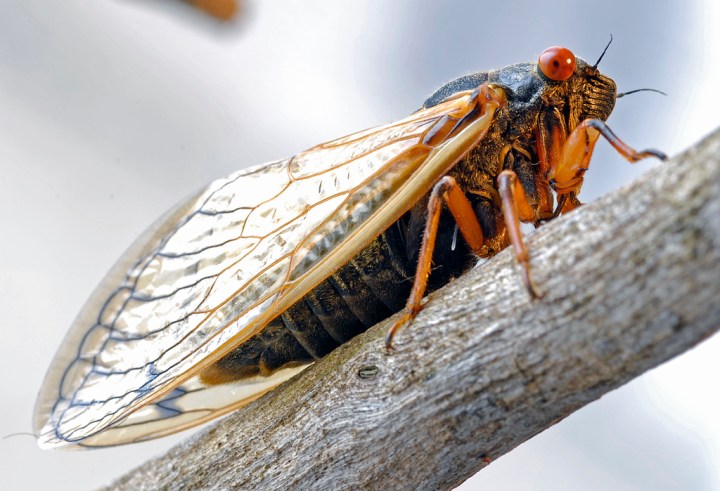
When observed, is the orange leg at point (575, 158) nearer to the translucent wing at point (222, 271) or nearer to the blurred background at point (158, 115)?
the translucent wing at point (222, 271)

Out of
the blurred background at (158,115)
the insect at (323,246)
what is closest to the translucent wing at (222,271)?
the insect at (323,246)

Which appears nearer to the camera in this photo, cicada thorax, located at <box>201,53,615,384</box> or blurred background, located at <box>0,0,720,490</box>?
cicada thorax, located at <box>201,53,615,384</box>

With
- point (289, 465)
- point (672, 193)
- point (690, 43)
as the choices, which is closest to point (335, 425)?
point (289, 465)

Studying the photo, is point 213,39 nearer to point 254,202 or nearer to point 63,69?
point 63,69

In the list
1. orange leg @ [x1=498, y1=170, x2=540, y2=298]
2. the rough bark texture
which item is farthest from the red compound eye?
the rough bark texture

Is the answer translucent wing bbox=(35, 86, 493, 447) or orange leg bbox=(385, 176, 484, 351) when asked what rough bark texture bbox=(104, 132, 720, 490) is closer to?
orange leg bbox=(385, 176, 484, 351)

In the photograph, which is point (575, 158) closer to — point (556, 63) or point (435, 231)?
point (556, 63)
